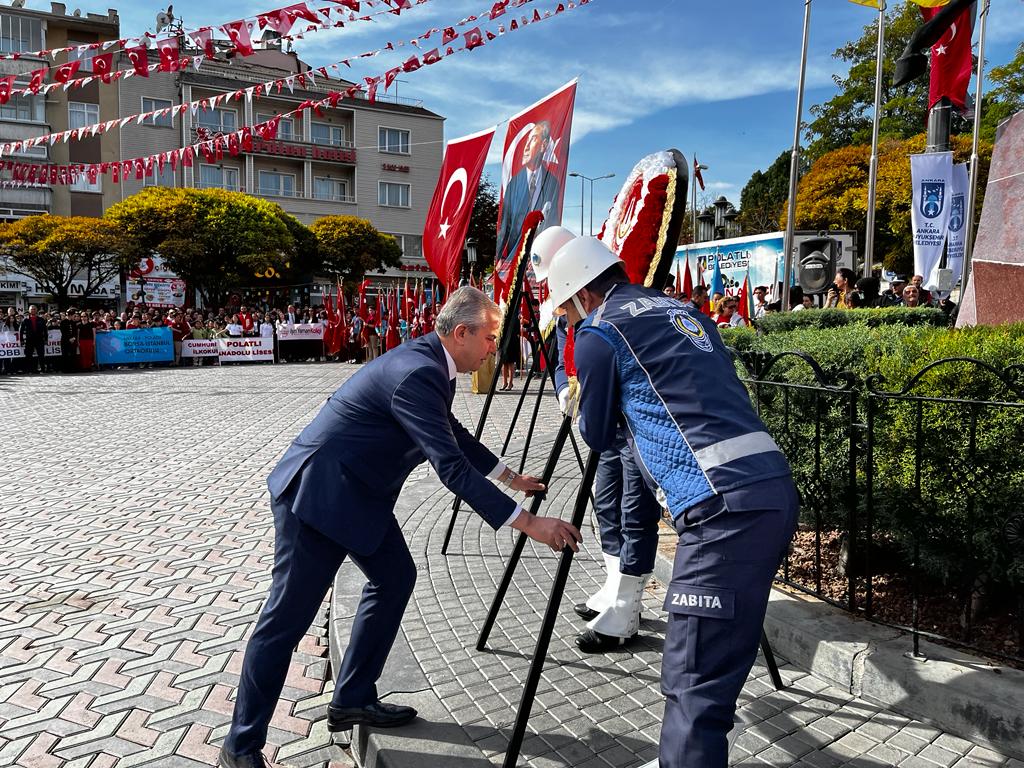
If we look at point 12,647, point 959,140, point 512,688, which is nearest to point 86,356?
point 12,647

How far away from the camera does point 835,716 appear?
3.12 meters

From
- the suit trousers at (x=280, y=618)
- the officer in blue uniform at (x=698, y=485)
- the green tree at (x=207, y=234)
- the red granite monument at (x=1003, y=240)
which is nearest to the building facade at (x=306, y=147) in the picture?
the green tree at (x=207, y=234)

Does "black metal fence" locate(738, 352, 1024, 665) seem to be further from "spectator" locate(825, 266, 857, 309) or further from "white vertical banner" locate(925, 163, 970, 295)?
"white vertical banner" locate(925, 163, 970, 295)

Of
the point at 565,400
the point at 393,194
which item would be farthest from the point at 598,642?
the point at 393,194

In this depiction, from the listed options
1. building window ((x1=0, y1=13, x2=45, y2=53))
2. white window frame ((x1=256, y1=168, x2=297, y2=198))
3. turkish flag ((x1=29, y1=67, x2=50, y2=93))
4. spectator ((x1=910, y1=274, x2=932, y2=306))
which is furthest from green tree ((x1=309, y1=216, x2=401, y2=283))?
turkish flag ((x1=29, y1=67, x2=50, y2=93))

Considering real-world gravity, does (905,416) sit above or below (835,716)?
above

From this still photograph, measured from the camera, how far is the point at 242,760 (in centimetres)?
270

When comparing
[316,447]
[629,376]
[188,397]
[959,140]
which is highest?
[959,140]

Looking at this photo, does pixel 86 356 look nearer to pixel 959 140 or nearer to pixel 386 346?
pixel 386 346

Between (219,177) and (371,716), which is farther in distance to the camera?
(219,177)

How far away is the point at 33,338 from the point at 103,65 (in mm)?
17536

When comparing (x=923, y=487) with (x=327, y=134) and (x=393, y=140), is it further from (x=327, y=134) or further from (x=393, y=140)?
(x=327, y=134)

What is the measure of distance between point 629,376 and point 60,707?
2882 mm

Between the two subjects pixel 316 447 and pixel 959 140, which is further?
pixel 959 140
